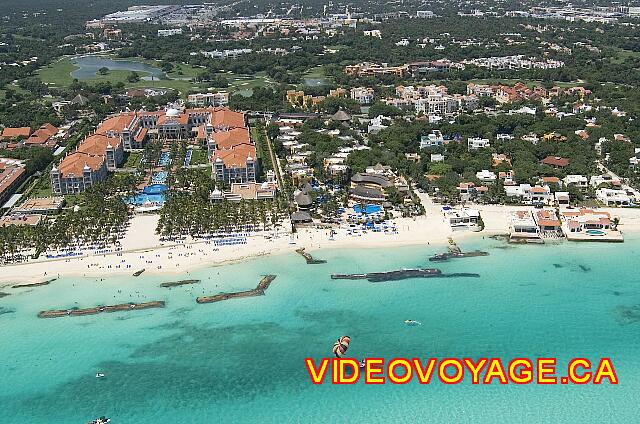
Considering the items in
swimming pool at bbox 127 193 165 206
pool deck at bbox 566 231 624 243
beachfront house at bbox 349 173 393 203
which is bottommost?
pool deck at bbox 566 231 624 243

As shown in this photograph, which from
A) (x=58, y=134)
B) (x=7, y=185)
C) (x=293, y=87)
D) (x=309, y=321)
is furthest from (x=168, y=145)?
(x=309, y=321)

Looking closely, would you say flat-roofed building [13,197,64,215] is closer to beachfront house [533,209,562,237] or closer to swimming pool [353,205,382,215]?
swimming pool [353,205,382,215]

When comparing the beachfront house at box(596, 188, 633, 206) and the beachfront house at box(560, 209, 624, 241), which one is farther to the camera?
the beachfront house at box(596, 188, 633, 206)

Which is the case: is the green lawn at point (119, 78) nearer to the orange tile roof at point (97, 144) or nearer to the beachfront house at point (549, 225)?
the orange tile roof at point (97, 144)

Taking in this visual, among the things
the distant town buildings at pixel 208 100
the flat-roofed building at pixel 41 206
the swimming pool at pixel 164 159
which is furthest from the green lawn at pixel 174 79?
the flat-roofed building at pixel 41 206

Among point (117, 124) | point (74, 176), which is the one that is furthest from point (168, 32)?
point (74, 176)

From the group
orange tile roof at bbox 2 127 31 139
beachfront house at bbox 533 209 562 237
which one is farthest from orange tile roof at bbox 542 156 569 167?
orange tile roof at bbox 2 127 31 139

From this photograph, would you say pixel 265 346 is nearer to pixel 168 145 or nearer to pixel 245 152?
pixel 245 152
